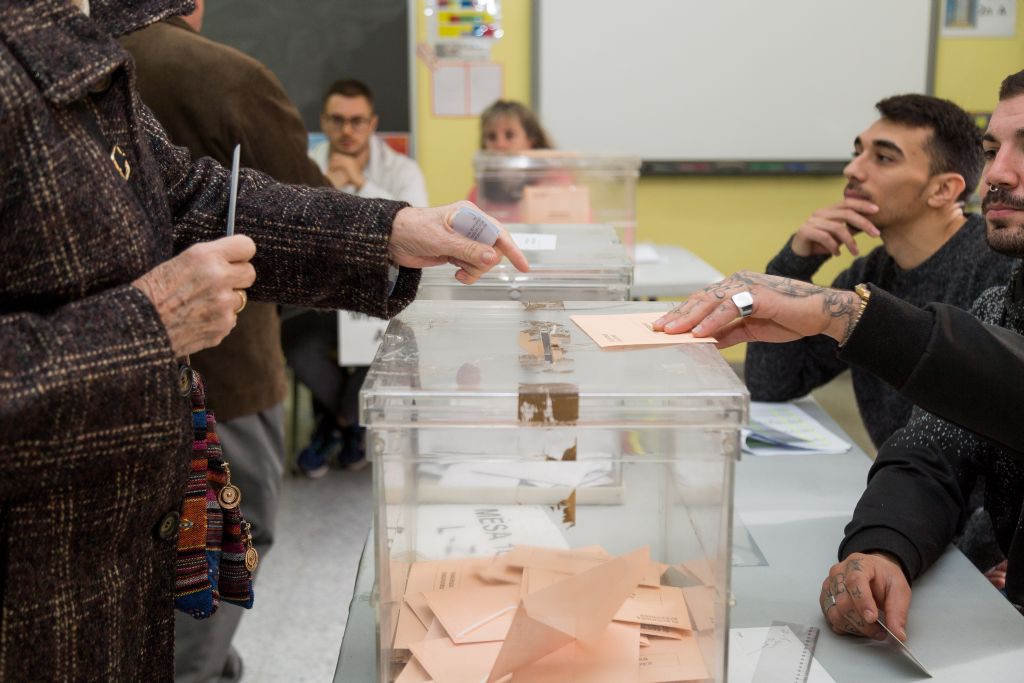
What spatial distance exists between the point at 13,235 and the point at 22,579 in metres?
0.28

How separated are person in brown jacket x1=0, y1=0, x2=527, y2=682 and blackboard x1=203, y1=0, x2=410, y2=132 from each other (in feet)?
10.4

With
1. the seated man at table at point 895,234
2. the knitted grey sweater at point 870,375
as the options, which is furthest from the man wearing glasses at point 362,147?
the knitted grey sweater at point 870,375

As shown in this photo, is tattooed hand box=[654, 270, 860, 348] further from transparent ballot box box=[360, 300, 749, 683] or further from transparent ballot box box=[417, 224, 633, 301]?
transparent ballot box box=[417, 224, 633, 301]

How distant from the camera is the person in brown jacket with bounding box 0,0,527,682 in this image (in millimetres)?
778

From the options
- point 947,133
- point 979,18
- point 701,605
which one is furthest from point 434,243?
point 979,18

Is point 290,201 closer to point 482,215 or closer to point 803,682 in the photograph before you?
point 482,215

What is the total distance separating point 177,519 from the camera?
0.95m

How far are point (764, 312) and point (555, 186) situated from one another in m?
1.74

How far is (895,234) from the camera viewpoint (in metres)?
2.02

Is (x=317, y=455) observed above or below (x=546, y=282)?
below

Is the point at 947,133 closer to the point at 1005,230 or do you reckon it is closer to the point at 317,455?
the point at 1005,230

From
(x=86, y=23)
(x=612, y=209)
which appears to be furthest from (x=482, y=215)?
(x=612, y=209)

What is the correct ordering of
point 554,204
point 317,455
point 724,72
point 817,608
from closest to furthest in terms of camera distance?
point 817,608 < point 554,204 < point 317,455 < point 724,72

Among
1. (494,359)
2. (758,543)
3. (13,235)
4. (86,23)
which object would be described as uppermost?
(86,23)
